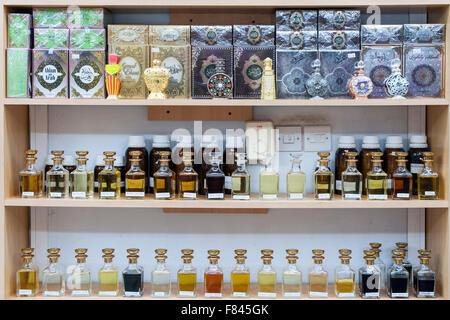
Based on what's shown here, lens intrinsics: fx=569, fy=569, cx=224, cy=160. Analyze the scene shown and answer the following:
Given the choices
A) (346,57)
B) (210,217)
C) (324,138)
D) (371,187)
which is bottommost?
(210,217)

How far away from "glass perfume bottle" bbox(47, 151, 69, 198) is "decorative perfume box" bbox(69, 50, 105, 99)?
25 centimetres

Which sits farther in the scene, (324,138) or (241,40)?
(324,138)

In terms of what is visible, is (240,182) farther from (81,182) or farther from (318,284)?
(81,182)

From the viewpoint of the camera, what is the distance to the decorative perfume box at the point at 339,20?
6.77ft

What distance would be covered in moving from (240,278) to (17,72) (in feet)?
3.58

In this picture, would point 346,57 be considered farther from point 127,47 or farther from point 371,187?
point 127,47

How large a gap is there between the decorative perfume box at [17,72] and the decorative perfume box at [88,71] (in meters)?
0.16

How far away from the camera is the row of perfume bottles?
6.73 feet

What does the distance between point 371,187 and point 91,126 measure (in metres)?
1.12

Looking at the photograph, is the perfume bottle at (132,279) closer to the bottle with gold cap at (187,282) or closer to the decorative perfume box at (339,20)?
the bottle with gold cap at (187,282)

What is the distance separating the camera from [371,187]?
2.03 metres

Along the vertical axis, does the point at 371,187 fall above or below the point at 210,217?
above

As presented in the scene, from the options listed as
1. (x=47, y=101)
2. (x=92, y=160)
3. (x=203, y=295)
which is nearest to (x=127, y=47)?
(x=47, y=101)
